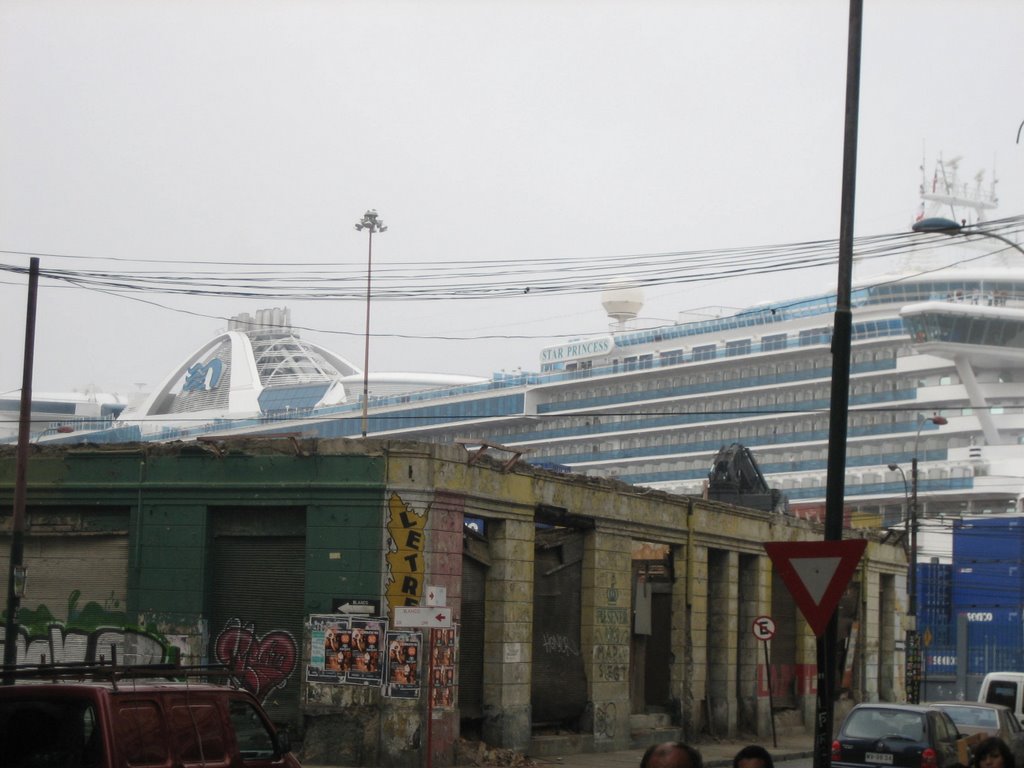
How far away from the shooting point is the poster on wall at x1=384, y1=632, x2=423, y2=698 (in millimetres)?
23391

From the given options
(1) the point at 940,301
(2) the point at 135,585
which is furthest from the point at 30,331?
(1) the point at 940,301

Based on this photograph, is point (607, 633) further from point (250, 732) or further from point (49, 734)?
point (49, 734)

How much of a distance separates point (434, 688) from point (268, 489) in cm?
396

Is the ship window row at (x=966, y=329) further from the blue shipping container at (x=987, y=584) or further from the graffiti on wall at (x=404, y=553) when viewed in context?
the graffiti on wall at (x=404, y=553)

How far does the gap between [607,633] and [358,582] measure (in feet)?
22.1

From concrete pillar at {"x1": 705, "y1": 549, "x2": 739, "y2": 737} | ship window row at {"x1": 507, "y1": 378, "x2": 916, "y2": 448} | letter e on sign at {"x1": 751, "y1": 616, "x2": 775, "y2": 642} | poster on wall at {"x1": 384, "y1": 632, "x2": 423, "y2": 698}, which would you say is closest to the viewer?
poster on wall at {"x1": 384, "y1": 632, "x2": 423, "y2": 698}

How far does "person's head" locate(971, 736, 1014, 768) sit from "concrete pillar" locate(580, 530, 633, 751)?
17.6m

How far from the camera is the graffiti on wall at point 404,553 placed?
2356 centimetres

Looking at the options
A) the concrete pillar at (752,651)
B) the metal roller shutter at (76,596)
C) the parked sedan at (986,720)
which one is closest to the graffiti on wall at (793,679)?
the concrete pillar at (752,651)

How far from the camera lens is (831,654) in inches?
549

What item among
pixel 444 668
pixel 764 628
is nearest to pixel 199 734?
pixel 444 668

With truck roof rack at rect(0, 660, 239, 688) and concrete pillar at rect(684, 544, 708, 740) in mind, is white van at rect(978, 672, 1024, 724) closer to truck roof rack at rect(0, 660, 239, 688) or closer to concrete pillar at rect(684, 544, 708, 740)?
concrete pillar at rect(684, 544, 708, 740)

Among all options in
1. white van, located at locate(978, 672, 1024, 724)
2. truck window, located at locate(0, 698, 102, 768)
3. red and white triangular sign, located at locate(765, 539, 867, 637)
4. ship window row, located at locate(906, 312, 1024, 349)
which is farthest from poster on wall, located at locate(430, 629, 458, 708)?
ship window row, located at locate(906, 312, 1024, 349)

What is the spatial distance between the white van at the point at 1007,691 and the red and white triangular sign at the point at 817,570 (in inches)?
635
